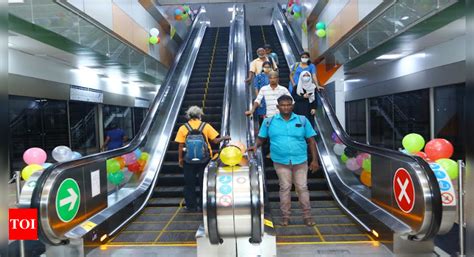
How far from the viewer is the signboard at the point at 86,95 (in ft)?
31.9

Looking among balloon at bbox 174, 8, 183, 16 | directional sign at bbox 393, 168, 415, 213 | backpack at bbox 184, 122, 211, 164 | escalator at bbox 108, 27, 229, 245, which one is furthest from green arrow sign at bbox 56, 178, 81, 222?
balloon at bbox 174, 8, 183, 16

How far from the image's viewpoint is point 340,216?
4.77 meters

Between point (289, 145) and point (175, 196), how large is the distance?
231 centimetres

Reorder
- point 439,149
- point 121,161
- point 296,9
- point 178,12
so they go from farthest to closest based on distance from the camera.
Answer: point 178,12 < point 296,9 < point 121,161 < point 439,149

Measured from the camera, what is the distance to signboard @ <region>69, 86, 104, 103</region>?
9711 millimetres

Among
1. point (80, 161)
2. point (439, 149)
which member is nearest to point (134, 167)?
point (80, 161)

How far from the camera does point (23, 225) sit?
2547 mm

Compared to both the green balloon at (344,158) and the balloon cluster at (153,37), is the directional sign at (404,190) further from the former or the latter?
the balloon cluster at (153,37)

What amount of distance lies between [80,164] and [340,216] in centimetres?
313

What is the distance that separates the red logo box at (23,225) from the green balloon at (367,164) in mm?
3447

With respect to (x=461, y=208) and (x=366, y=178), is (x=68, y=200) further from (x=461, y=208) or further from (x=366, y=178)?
(x=461, y=208)

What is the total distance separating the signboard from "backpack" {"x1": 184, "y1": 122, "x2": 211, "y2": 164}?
5.99m

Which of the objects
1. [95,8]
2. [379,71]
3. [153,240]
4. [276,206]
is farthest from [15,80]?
[379,71]

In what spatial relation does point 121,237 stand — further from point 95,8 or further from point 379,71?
point 379,71
